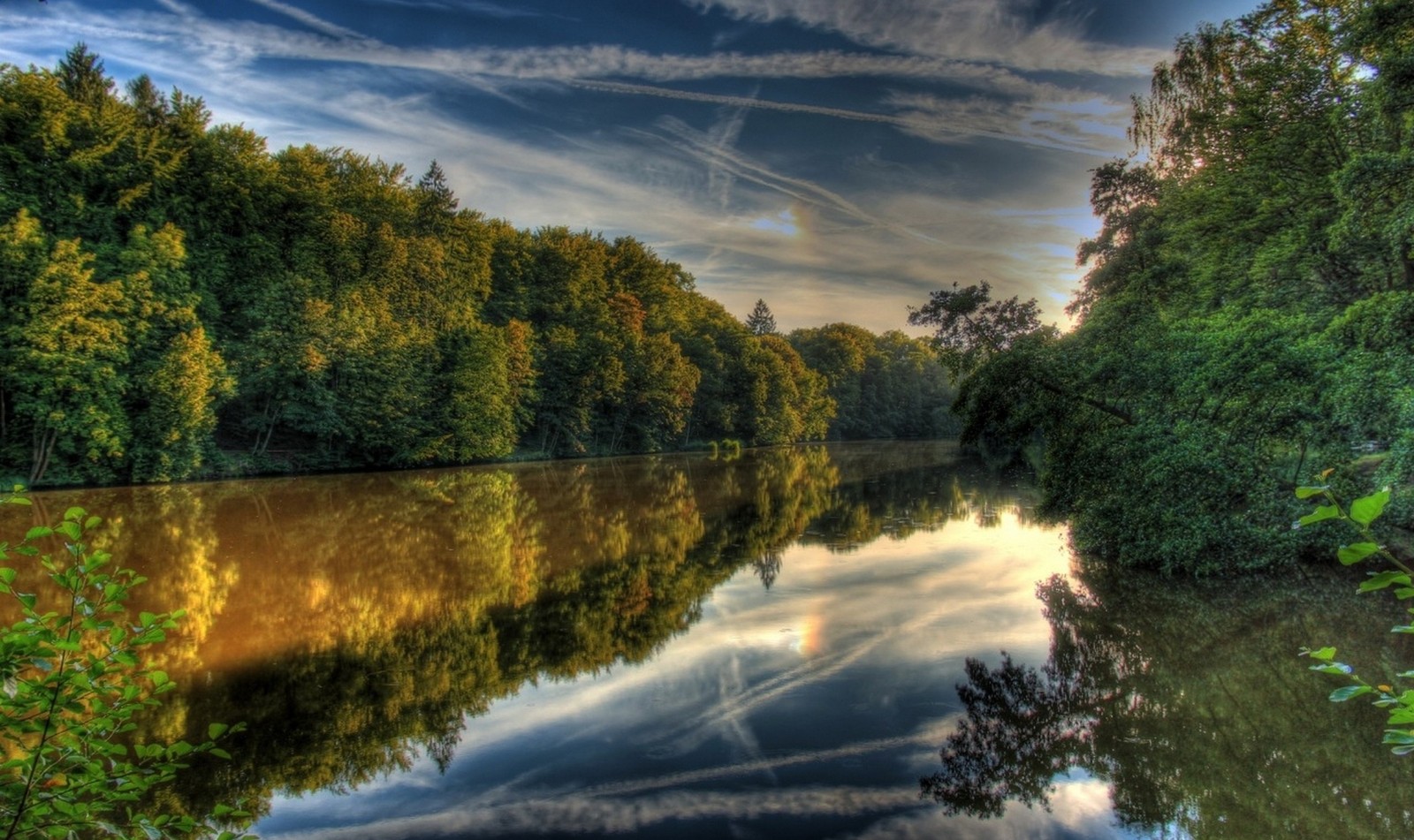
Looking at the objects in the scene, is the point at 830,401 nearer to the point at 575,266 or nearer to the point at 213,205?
the point at 575,266

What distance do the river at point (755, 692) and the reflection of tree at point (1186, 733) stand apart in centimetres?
3

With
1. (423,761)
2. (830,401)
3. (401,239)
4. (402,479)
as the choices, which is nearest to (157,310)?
(402,479)

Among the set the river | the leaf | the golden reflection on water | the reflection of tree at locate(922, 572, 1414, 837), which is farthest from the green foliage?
the golden reflection on water

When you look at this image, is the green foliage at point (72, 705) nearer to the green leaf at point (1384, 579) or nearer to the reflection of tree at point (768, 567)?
the green leaf at point (1384, 579)

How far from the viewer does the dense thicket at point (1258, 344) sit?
38.3ft

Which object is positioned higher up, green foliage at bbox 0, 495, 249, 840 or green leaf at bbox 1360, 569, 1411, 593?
green leaf at bbox 1360, 569, 1411, 593

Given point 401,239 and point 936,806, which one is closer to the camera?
point 936,806

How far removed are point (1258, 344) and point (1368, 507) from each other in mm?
13114

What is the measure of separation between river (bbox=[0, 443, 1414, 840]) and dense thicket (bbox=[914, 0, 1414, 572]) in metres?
1.41

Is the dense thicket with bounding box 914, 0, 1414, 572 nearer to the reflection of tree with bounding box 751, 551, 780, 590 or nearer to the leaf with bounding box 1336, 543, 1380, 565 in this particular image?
the reflection of tree with bounding box 751, 551, 780, 590

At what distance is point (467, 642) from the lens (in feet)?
28.9

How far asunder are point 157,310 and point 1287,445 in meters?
34.0

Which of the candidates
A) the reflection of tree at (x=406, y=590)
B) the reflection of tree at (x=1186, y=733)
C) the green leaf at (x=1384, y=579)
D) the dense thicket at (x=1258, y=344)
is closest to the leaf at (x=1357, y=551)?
the green leaf at (x=1384, y=579)

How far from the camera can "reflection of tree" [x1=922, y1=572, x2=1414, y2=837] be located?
17.1ft
